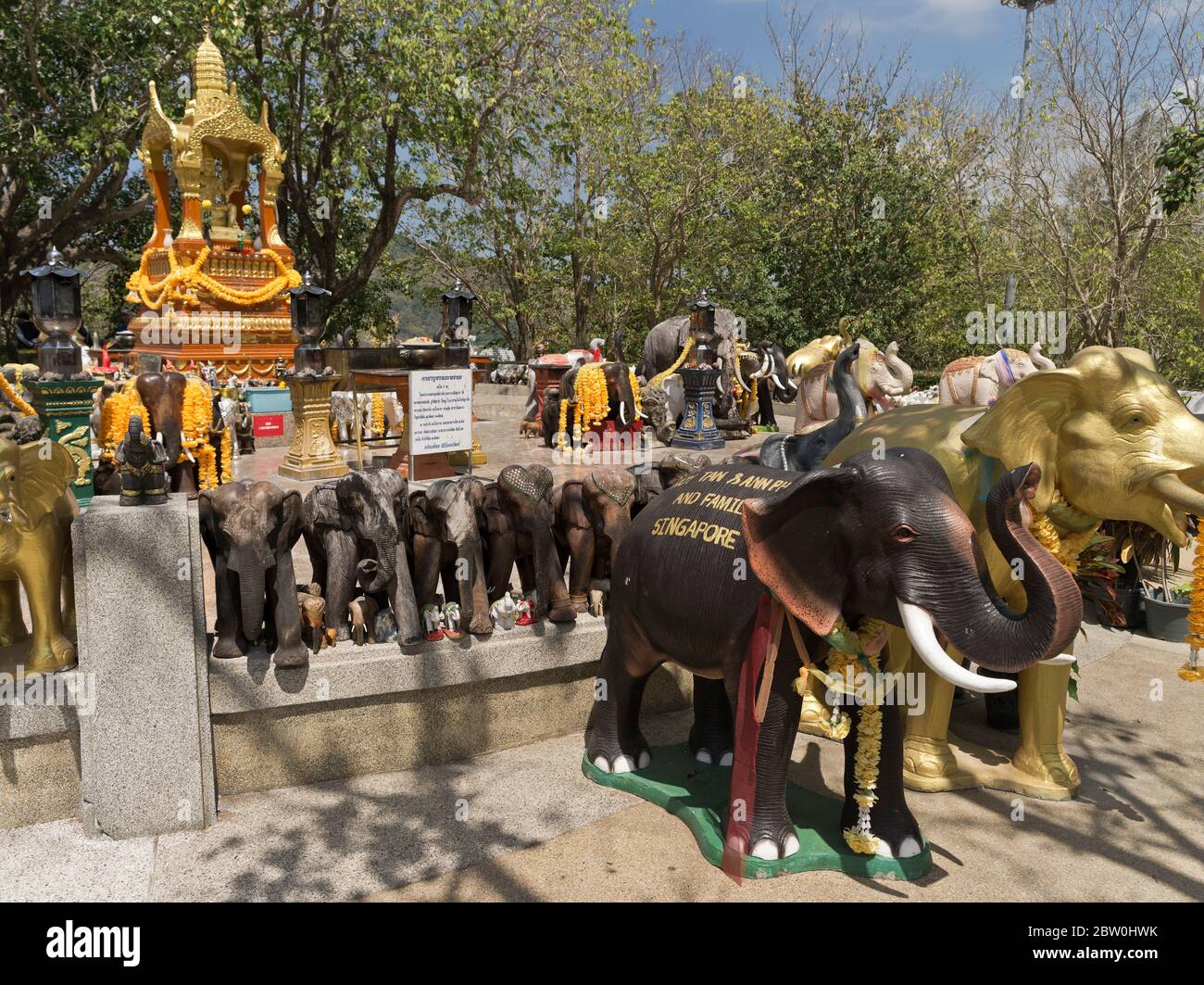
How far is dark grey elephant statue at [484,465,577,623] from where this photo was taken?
17.0 ft

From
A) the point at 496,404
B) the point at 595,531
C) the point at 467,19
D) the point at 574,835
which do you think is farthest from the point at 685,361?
the point at 574,835

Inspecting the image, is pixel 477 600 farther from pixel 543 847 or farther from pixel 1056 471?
pixel 1056 471

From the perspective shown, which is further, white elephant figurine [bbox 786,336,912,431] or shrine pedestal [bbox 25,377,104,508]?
shrine pedestal [bbox 25,377,104,508]

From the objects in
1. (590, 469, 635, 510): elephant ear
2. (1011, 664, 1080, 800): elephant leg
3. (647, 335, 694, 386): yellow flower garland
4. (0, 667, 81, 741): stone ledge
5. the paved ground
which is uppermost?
(647, 335, 694, 386): yellow flower garland

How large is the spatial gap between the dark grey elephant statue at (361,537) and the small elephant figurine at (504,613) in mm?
466

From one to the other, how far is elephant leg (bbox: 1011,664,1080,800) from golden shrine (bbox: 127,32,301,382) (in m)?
16.6

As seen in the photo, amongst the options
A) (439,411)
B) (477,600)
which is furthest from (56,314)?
(477,600)

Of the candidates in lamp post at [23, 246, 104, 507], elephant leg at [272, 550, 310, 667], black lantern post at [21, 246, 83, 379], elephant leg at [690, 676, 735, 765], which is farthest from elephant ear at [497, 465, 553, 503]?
black lantern post at [21, 246, 83, 379]

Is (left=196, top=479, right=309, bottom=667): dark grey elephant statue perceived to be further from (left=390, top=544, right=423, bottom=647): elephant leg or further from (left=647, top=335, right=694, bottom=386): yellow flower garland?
(left=647, top=335, right=694, bottom=386): yellow flower garland

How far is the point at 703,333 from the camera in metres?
18.2

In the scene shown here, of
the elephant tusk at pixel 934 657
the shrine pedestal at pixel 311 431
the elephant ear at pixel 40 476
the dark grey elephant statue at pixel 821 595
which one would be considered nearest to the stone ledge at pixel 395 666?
the dark grey elephant statue at pixel 821 595

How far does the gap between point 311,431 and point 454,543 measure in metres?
9.09

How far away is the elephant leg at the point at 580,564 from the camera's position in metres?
5.36

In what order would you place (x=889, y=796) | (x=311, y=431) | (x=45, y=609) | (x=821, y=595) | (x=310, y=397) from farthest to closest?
(x=311, y=431), (x=310, y=397), (x=45, y=609), (x=889, y=796), (x=821, y=595)
